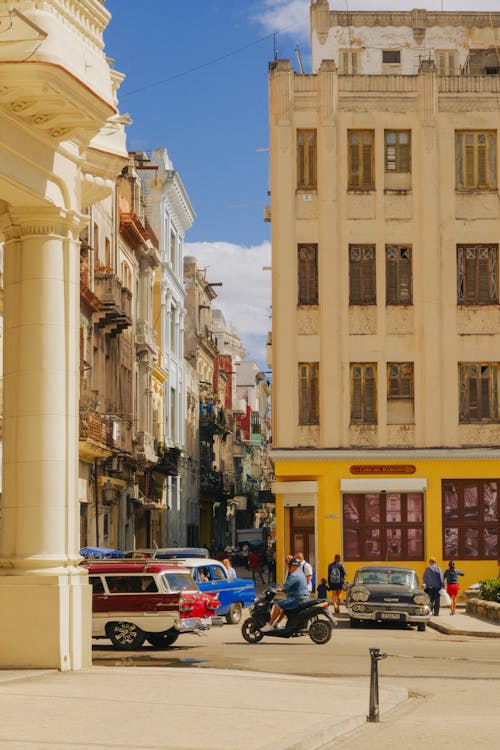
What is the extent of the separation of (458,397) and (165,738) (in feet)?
112

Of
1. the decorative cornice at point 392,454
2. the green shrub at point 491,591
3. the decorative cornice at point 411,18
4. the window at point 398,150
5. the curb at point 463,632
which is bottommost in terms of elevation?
the curb at point 463,632

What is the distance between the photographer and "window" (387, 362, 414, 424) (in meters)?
45.2

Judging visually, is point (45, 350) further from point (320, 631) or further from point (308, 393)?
point (308, 393)

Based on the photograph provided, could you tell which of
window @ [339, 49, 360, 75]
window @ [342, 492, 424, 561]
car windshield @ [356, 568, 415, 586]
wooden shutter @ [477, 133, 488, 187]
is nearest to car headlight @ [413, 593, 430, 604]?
car windshield @ [356, 568, 415, 586]

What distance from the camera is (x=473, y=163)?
4612 cm

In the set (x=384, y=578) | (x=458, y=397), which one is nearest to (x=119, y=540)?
(x=458, y=397)

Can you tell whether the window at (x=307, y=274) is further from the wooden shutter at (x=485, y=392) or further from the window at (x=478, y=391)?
the wooden shutter at (x=485, y=392)

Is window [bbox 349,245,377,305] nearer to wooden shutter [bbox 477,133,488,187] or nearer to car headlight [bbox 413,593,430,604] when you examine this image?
wooden shutter [bbox 477,133,488,187]

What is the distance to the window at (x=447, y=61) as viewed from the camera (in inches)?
2200

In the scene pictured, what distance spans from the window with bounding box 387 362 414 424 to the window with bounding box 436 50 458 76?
1575 cm

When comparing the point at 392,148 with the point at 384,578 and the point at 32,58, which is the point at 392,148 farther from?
the point at 32,58

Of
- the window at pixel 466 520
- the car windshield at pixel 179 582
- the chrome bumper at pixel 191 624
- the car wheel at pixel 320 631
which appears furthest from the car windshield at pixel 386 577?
the window at pixel 466 520

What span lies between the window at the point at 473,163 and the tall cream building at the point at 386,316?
1.8 inches

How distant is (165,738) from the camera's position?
1208 cm
